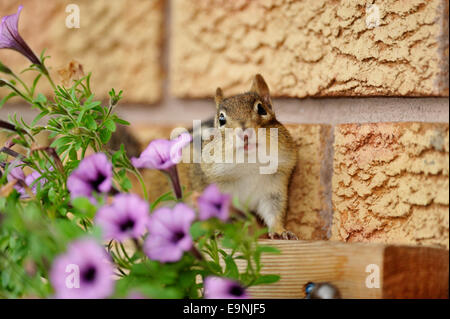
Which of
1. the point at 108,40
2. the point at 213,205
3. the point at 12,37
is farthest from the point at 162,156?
the point at 108,40

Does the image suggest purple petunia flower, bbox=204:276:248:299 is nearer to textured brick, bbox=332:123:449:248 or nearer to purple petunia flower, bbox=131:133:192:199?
purple petunia flower, bbox=131:133:192:199

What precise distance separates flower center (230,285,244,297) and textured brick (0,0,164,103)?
95 cm

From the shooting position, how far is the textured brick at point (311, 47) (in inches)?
34.2

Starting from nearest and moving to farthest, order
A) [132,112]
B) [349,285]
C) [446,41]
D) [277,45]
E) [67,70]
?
[349,285], [446,41], [67,70], [277,45], [132,112]

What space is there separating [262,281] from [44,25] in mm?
1174

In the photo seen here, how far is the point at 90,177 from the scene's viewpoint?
565 mm

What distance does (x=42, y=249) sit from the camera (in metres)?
0.47

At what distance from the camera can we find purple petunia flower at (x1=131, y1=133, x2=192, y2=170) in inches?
23.1

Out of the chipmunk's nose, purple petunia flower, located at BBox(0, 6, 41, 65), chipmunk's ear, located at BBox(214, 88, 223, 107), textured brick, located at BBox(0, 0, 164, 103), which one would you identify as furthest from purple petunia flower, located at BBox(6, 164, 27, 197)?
textured brick, located at BBox(0, 0, 164, 103)

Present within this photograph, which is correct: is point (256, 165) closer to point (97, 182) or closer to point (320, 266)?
point (320, 266)

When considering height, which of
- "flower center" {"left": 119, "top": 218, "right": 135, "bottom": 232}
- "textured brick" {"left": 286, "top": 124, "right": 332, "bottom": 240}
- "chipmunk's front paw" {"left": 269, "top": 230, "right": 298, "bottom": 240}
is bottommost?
"flower center" {"left": 119, "top": 218, "right": 135, "bottom": 232}

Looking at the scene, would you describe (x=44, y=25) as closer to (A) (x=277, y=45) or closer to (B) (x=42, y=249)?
(A) (x=277, y=45)

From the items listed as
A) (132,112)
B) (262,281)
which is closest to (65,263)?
(262,281)

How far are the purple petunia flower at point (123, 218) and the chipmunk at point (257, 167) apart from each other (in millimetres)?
540
